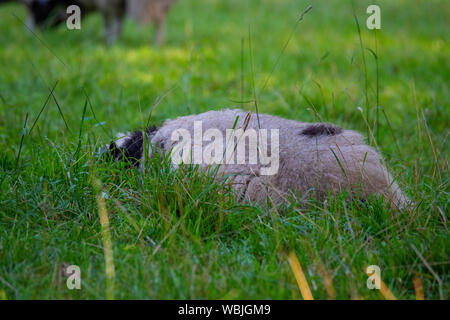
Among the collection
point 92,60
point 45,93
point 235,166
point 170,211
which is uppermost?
point 92,60

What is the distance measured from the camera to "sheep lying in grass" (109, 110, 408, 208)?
264 centimetres

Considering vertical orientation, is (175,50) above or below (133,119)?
above

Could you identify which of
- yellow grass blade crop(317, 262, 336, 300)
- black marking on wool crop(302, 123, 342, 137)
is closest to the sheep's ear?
black marking on wool crop(302, 123, 342, 137)

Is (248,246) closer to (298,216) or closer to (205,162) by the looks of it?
(298,216)

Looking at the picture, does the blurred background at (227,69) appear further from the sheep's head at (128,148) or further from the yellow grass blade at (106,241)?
the yellow grass blade at (106,241)

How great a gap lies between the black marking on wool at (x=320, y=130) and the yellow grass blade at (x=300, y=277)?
2.97ft

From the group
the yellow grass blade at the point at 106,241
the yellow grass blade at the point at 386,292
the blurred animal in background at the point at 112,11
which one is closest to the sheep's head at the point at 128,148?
the yellow grass blade at the point at 106,241

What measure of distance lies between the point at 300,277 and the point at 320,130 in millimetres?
1088

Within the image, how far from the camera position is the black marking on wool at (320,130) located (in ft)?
9.41

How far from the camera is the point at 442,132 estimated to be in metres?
4.46

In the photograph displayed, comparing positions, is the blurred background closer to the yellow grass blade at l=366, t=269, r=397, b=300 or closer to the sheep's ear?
the sheep's ear

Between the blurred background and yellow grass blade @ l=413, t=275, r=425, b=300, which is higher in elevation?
the blurred background

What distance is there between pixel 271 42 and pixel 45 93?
4029 mm

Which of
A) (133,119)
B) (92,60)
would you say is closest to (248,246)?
(133,119)
